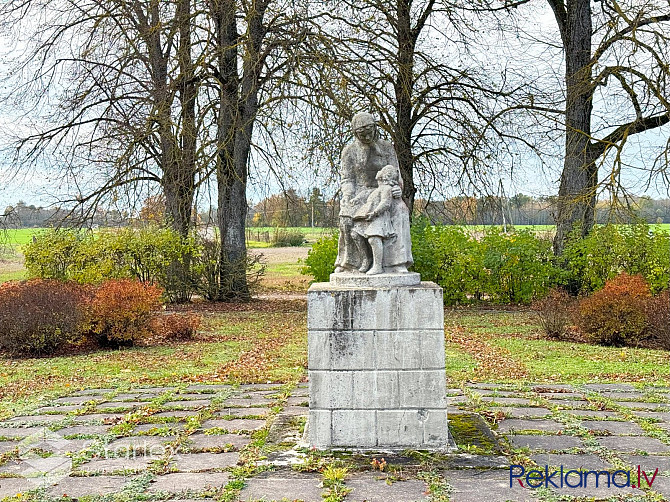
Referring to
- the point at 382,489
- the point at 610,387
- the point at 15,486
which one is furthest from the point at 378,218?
the point at 610,387

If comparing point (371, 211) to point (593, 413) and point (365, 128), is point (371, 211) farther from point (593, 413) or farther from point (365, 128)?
point (593, 413)

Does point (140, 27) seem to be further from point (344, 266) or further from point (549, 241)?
point (344, 266)

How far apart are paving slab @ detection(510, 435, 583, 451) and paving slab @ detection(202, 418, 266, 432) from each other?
225 centimetres

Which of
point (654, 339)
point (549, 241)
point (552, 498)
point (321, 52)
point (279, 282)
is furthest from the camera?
point (279, 282)

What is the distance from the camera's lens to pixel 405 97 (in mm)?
18578

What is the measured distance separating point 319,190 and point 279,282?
878cm

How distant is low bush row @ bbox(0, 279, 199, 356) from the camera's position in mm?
12203

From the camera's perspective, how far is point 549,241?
19812 millimetres

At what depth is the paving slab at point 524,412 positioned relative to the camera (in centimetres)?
720

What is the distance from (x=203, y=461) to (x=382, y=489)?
1.48 metres

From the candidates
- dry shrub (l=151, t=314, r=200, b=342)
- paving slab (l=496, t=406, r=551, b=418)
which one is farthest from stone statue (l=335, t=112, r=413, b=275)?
dry shrub (l=151, t=314, r=200, b=342)

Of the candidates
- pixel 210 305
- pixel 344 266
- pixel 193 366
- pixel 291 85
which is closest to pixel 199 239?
pixel 210 305

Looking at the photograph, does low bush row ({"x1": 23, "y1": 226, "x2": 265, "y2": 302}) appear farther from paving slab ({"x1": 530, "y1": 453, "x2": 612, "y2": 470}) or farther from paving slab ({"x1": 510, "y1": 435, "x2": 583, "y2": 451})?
paving slab ({"x1": 530, "y1": 453, "x2": 612, "y2": 470})

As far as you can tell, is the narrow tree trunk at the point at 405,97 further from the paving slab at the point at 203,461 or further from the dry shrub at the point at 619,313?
the paving slab at the point at 203,461
